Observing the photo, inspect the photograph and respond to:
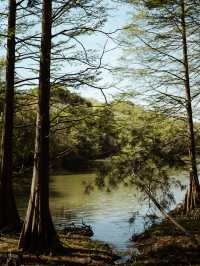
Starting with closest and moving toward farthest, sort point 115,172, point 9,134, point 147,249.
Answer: point 147,249 < point 9,134 < point 115,172

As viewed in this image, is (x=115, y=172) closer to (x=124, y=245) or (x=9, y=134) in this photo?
(x=124, y=245)

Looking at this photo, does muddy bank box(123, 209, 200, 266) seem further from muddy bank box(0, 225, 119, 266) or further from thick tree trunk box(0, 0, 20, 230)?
thick tree trunk box(0, 0, 20, 230)

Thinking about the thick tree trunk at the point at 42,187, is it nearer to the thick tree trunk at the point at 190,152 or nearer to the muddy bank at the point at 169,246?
the muddy bank at the point at 169,246

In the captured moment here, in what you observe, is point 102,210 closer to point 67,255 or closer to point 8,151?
point 8,151

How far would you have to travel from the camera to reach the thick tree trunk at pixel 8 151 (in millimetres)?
11875

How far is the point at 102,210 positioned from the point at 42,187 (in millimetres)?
11068

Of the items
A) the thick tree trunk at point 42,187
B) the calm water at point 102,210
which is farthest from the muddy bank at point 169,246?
the thick tree trunk at point 42,187

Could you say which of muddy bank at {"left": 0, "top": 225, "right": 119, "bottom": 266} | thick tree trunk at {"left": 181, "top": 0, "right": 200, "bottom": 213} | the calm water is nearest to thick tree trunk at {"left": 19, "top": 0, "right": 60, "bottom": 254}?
muddy bank at {"left": 0, "top": 225, "right": 119, "bottom": 266}

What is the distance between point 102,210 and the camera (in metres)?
20.5

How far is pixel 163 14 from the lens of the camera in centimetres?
1471

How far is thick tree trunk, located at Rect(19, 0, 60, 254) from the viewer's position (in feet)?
31.1

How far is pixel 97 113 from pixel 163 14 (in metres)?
5.17

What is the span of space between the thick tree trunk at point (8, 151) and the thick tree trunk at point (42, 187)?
1.88m

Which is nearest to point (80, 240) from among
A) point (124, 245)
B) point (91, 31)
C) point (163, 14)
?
point (124, 245)
